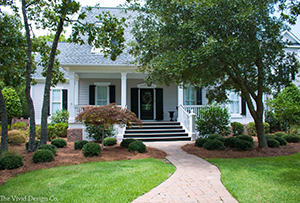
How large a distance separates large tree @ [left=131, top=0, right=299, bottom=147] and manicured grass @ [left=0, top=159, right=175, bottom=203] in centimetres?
313

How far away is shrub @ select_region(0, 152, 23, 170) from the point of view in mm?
6406

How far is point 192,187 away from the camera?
15.9ft

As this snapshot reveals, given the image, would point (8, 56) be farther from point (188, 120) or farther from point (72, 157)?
point (188, 120)

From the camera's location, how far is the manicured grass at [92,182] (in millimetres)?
4348

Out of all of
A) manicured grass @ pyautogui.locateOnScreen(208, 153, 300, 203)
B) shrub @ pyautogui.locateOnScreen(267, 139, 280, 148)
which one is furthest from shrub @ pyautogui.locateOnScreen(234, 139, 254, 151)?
manicured grass @ pyautogui.locateOnScreen(208, 153, 300, 203)

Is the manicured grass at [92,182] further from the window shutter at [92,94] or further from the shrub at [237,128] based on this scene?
the window shutter at [92,94]

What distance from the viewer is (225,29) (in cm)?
781

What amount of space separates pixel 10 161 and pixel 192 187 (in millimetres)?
4899

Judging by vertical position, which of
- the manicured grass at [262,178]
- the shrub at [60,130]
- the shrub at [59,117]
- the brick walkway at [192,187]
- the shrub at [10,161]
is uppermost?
the shrub at [59,117]

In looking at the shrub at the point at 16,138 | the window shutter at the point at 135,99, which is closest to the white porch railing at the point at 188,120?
the window shutter at the point at 135,99

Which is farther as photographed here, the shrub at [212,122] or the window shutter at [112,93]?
the window shutter at [112,93]

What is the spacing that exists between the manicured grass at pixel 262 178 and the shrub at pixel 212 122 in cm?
453

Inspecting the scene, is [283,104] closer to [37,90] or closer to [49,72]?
[49,72]

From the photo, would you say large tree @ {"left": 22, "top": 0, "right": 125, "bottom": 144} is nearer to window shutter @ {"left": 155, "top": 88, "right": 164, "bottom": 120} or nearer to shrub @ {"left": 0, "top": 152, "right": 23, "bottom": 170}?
shrub @ {"left": 0, "top": 152, "right": 23, "bottom": 170}
